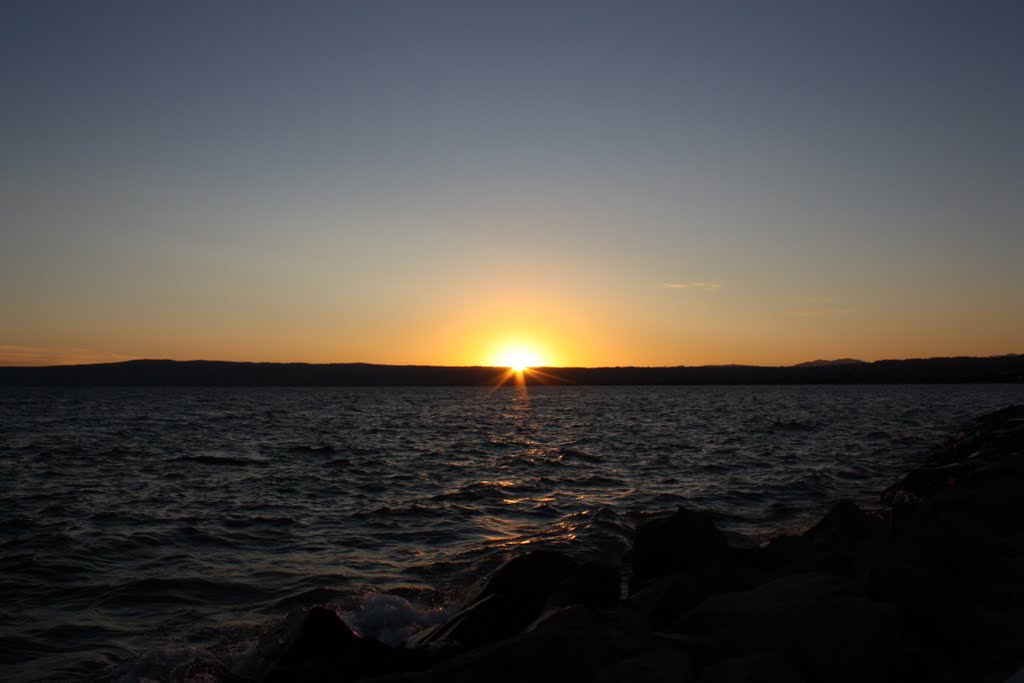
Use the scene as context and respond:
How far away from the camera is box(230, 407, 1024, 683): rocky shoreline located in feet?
17.2

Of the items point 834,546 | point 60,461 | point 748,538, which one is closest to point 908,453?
point 748,538

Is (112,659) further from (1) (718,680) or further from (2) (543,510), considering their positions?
(2) (543,510)

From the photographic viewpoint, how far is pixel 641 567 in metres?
9.46

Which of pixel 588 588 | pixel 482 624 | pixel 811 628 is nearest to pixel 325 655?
pixel 482 624

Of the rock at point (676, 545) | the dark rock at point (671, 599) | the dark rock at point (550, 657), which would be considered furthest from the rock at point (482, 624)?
the rock at point (676, 545)

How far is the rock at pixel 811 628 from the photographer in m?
5.17

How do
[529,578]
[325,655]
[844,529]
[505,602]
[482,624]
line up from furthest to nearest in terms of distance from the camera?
[844,529] < [529,578] < [505,602] < [482,624] < [325,655]

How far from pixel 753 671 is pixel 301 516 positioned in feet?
38.2

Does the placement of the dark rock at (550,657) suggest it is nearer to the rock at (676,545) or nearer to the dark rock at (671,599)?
the dark rock at (671,599)

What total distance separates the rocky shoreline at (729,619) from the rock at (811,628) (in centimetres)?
1

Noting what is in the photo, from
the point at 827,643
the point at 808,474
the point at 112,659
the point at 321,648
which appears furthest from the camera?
the point at 808,474

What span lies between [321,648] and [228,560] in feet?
18.1

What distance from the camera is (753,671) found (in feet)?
15.6

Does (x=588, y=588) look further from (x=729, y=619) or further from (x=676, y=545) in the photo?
(x=729, y=619)
